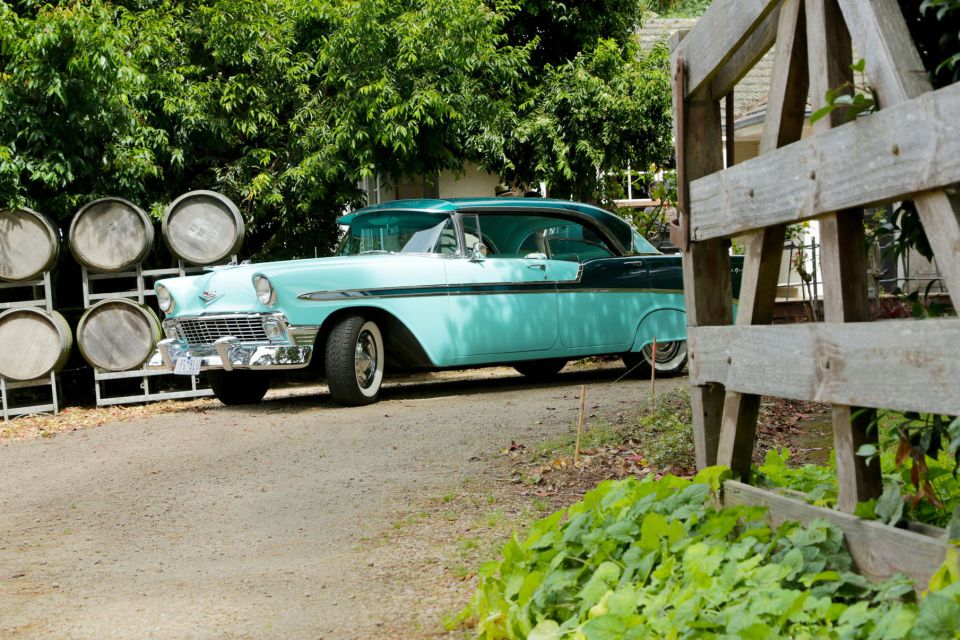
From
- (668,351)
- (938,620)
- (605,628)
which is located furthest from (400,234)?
(938,620)

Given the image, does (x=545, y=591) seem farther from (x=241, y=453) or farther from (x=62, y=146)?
(x=62, y=146)

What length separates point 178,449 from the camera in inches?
303

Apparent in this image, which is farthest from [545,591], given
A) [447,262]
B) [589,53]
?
[589,53]

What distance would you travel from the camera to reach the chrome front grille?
895 cm

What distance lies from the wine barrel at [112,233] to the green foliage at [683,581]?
26.7ft

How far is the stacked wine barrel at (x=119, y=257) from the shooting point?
35.4 ft

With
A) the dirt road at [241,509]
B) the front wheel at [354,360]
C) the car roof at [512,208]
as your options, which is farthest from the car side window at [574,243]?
the front wheel at [354,360]

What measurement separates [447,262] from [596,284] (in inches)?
59.6

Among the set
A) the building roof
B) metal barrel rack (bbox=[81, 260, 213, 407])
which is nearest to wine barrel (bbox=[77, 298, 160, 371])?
metal barrel rack (bbox=[81, 260, 213, 407])

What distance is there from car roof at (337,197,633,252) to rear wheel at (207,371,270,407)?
166 cm

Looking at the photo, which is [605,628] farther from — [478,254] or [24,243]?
[24,243]

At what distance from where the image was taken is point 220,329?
9.09 meters

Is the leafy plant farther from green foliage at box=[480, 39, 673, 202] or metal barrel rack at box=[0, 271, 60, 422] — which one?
green foliage at box=[480, 39, 673, 202]

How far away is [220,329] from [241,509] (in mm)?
3523
